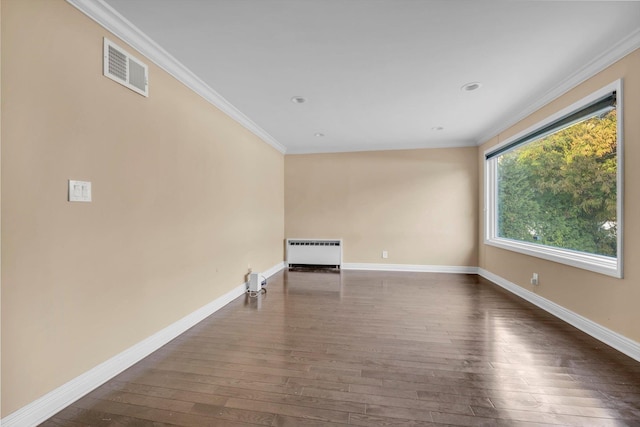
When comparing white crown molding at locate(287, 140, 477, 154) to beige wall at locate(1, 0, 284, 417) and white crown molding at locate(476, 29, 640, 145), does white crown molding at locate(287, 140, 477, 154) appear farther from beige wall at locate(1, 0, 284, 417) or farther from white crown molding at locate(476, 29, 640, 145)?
beige wall at locate(1, 0, 284, 417)

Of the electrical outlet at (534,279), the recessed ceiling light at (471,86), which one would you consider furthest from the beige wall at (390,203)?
the recessed ceiling light at (471,86)

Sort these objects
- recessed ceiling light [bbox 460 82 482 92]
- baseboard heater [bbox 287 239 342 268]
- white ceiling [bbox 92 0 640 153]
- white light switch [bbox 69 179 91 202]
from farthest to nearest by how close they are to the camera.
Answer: baseboard heater [bbox 287 239 342 268], recessed ceiling light [bbox 460 82 482 92], white ceiling [bbox 92 0 640 153], white light switch [bbox 69 179 91 202]

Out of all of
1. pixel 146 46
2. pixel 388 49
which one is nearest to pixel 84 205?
pixel 146 46

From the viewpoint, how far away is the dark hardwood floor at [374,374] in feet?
4.75

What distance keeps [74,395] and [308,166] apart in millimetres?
4494

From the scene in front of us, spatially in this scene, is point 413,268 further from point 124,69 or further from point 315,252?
point 124,69

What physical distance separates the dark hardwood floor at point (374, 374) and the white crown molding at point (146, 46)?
2.36 metres

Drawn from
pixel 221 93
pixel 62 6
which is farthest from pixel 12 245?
pixel 221 93

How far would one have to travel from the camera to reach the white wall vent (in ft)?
5.75

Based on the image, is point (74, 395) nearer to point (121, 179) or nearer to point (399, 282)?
point (121, 179)

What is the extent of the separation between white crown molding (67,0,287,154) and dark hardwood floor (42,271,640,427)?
2362mm

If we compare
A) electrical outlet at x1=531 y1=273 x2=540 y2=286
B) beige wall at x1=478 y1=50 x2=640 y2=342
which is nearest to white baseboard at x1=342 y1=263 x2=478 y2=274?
electrical outlet at x1=531 y1=273 x2=540 y2=286

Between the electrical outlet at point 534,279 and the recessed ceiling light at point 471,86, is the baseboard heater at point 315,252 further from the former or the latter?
the recessed ceiling light at point 471,86

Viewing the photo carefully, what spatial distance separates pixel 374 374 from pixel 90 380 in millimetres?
1831
